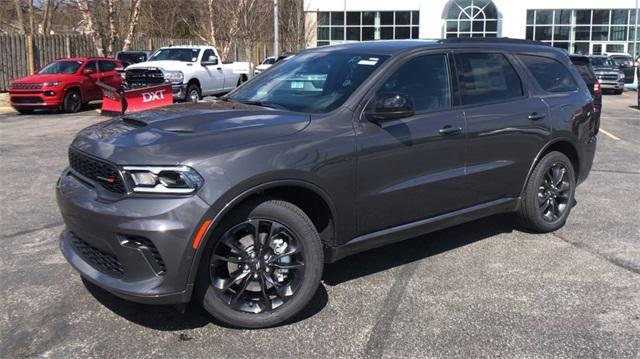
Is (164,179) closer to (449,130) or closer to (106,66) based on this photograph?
(449,130)

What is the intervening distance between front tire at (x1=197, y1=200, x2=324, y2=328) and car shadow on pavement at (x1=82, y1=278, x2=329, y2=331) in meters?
0.18

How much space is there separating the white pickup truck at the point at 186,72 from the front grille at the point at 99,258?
14557mm

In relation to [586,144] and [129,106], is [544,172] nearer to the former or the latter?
[586,144]

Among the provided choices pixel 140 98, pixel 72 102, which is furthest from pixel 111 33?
pixel 140 98

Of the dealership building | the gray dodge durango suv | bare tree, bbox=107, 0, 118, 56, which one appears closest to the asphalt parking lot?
the gray dodge durango suv

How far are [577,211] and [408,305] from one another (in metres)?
3.43

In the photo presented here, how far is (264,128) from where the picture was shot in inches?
152

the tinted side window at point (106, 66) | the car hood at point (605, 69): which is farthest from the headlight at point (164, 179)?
→ the car hood at point (605, 69)

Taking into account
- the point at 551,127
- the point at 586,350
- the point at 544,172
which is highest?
the point at 551,127

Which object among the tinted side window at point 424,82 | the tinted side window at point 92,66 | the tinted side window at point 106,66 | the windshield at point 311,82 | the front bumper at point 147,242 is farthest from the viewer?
the tinted side window at point 106,66

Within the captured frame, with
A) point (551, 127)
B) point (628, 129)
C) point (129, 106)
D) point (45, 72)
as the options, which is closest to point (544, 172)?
point (551, 127)

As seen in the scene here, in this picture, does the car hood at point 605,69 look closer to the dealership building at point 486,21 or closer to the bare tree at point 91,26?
the dealership building at point 486,21

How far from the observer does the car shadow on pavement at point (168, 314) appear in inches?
153

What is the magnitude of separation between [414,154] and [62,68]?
1702 centimetres
